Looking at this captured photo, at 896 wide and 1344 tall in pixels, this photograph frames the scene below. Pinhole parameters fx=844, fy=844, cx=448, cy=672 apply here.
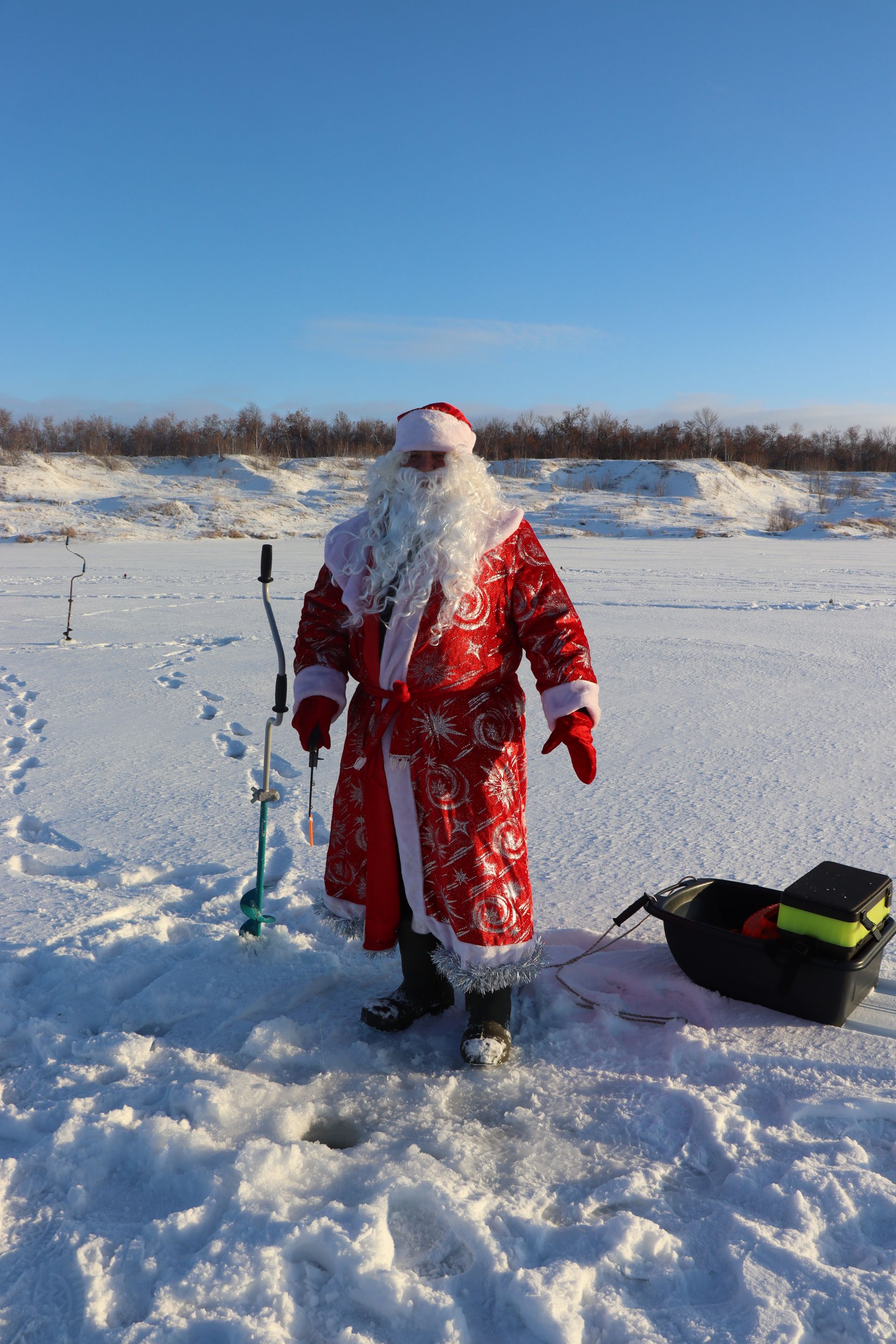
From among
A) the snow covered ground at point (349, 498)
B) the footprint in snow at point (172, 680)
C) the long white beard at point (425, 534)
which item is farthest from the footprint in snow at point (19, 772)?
the snow covered ground at point (349, 498)

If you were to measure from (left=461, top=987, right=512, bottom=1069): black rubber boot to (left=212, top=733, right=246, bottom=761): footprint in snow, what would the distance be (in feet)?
7.66

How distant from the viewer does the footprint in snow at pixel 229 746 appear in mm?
4094

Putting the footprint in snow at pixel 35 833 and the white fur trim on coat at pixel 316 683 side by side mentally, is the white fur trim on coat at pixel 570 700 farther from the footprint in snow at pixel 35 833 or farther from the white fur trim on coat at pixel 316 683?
the footprint in snow at pixel 35 833

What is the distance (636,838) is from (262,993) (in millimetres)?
1454

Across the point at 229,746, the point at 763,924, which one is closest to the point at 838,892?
the point at 763,924

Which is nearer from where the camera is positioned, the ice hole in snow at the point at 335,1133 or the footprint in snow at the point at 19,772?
the ice hole in snow at the point at 335,1133

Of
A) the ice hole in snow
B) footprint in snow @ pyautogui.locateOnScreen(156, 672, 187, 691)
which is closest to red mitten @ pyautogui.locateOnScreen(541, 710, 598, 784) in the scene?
the ice hole in snow

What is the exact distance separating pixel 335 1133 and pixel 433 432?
1.51 meters

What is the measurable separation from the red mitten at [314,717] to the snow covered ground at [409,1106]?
689 mm

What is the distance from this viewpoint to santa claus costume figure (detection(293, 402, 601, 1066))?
185 cm

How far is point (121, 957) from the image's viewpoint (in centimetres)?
228

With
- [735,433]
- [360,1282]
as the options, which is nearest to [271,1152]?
[360,1282]

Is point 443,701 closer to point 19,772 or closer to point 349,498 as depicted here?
point 19,772

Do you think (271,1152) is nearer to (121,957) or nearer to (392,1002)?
(392,1002)
